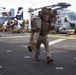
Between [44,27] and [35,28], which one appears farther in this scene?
Result: [44,27]

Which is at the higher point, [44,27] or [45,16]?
[45,16]

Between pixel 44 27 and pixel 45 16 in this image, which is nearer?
pixel 45 16

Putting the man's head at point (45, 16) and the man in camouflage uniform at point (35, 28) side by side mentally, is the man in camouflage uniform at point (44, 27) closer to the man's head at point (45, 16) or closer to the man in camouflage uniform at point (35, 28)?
the man's head at point (45, 16)

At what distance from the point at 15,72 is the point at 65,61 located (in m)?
2.48

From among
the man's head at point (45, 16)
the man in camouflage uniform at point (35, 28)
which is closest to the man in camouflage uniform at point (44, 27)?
the man's head at point (45, 16)

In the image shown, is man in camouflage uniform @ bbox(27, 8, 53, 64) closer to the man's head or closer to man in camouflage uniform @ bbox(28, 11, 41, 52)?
the man's head

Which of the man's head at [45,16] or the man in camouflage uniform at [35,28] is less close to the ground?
the man's head at [45,16]

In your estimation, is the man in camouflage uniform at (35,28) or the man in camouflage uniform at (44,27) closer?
the man in camouflage uniform at (35,28)

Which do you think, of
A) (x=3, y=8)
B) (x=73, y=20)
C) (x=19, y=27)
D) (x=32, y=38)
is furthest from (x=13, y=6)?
(x=32, y=38)

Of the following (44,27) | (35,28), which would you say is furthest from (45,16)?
(35,28)

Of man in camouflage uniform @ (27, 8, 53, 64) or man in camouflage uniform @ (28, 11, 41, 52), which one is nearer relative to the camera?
man in camouflage uniform @ (28, 11, 41, 52)

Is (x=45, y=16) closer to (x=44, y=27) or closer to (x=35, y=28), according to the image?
(x=44, y=27)

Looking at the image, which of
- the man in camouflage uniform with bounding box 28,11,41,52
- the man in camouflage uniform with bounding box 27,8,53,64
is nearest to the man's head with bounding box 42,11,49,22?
the man in camouflage uniform with bounding box 27,8,53,64

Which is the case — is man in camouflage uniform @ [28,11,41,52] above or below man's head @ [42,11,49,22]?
below
